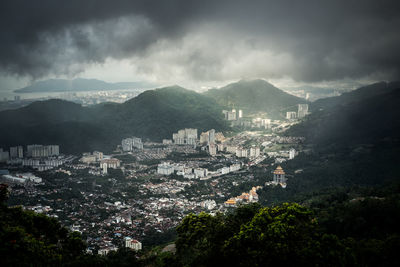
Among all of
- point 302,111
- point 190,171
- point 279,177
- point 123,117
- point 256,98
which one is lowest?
point 190,171

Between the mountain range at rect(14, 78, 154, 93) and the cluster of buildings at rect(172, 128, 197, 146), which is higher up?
the mountain range at rect(14, 78, 154, 93)

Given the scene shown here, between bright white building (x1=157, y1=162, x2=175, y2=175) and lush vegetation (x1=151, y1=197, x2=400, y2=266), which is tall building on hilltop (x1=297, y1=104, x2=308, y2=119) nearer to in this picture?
bright white building (x1=157, y1=162, x2=175, y2=175)

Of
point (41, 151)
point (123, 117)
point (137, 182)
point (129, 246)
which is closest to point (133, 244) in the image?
point (129, 246)

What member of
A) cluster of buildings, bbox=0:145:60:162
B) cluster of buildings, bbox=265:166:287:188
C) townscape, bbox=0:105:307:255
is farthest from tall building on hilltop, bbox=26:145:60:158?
cluster of buildings, bbox=265:166:287:188

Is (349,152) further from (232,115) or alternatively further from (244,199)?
(232,115)

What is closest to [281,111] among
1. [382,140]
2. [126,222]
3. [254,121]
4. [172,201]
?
[254,121]

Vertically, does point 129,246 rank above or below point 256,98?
below

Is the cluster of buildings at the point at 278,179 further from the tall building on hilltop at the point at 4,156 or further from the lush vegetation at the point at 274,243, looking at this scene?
the tall building on hilltop at the point at 4,156
